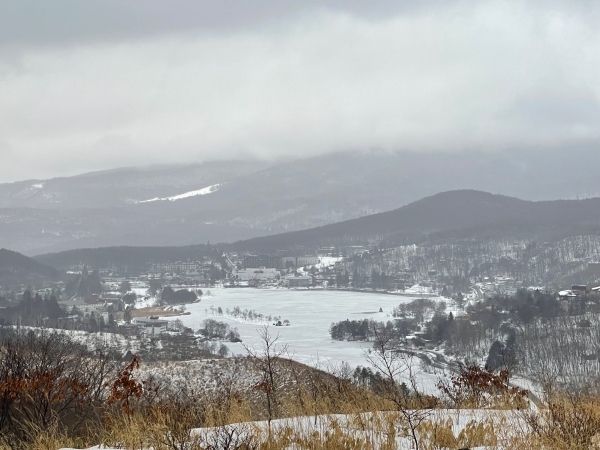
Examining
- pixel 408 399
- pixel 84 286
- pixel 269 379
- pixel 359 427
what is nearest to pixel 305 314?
pixel 84 286

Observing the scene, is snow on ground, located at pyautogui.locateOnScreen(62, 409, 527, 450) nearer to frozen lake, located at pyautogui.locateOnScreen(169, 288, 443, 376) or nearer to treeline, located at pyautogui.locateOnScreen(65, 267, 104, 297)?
frozen lake, located at pyautogui.locateOnScreen(169, 288, 443, 376)

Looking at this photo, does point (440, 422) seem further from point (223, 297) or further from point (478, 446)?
point (223, 297)

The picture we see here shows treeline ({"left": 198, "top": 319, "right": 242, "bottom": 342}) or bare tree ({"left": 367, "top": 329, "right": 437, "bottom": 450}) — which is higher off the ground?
bare tree ({"left": 367, "top": 329, "right": 437, "bottom": 450})

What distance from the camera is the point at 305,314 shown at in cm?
11525

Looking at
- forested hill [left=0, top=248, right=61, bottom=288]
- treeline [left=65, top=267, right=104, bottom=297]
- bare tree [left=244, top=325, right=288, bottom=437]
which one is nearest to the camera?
bare tree [left=244, top=325, right=288, bottom=437]

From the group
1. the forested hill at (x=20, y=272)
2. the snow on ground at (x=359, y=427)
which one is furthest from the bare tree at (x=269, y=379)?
the forested hill at (x=20, y=272)

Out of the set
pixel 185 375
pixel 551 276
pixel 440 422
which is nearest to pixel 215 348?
pixel 185 375

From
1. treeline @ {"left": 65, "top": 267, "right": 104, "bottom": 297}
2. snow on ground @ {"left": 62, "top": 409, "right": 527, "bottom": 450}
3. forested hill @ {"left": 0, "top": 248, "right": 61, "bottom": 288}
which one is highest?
forested hill @ {"left": 0, "top": 248, "right": 61, "bottom": 288}

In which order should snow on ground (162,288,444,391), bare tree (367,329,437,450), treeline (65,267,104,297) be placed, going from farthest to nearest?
treeline (65,267,104,297) → snow on ground (162,288,444,391) → bare tree (367,329,437,450)

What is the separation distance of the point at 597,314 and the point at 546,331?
8.85 m

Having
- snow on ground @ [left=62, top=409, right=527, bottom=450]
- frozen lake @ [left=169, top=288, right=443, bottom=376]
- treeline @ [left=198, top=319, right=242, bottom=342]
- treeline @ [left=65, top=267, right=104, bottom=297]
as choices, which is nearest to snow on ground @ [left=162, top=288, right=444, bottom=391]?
frozen lake @ [left=169, top=288, right=443, bottom=376]

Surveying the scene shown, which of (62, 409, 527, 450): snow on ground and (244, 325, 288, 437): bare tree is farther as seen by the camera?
(244, 325, 288, 437): bare tree

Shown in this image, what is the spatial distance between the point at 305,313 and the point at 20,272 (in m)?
107

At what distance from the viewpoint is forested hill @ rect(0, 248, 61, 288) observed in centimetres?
18100
